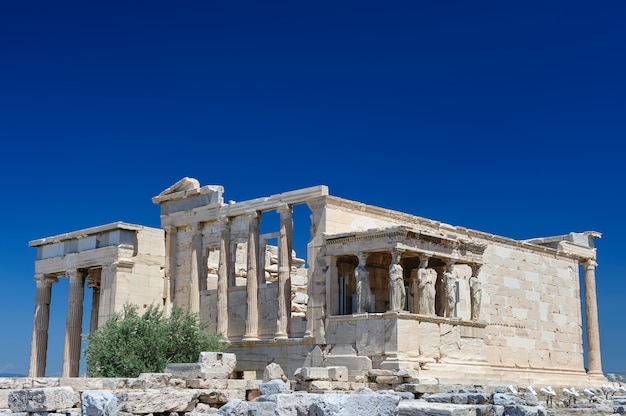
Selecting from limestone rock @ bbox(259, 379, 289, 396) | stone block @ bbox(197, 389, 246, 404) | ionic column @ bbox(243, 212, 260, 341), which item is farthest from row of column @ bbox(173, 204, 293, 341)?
limestone rock @ bbox(259, 379, 289, 396)

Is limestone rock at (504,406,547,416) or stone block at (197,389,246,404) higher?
stone block at (197,389,246,404)

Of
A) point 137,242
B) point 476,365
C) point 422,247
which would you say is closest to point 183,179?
point 137,242

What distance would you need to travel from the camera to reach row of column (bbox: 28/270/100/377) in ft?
84.6

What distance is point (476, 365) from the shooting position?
20.5 meters

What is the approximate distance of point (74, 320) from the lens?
25.9m

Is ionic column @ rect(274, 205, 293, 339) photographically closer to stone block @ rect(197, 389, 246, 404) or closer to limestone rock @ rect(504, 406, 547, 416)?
stone block @ rect(197, 389, 246, 404)

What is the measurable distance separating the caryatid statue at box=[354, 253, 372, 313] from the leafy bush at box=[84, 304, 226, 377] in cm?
403

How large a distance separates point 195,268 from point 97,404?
15.3 m

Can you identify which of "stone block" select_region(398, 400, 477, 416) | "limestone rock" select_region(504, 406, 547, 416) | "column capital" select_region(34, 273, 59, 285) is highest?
"column capital" select_region(34, 273, 59, 285)

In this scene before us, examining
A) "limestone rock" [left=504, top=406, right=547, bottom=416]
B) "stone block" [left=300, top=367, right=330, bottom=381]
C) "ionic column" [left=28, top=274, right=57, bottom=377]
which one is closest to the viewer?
"limestone rock" [left=504, top=406, right=547, bottom=416]

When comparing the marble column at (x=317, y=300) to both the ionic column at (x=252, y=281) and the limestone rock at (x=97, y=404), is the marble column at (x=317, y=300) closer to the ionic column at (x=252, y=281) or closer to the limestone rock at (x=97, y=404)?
the ionic column at (x=252, y=281)

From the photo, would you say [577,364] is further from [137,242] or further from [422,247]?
[137,242]

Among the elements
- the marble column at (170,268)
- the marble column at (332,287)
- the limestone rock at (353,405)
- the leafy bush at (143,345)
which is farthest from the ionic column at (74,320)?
the limestone rock at (353,405)

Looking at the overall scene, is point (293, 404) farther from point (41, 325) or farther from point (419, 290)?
point (41, 325)
